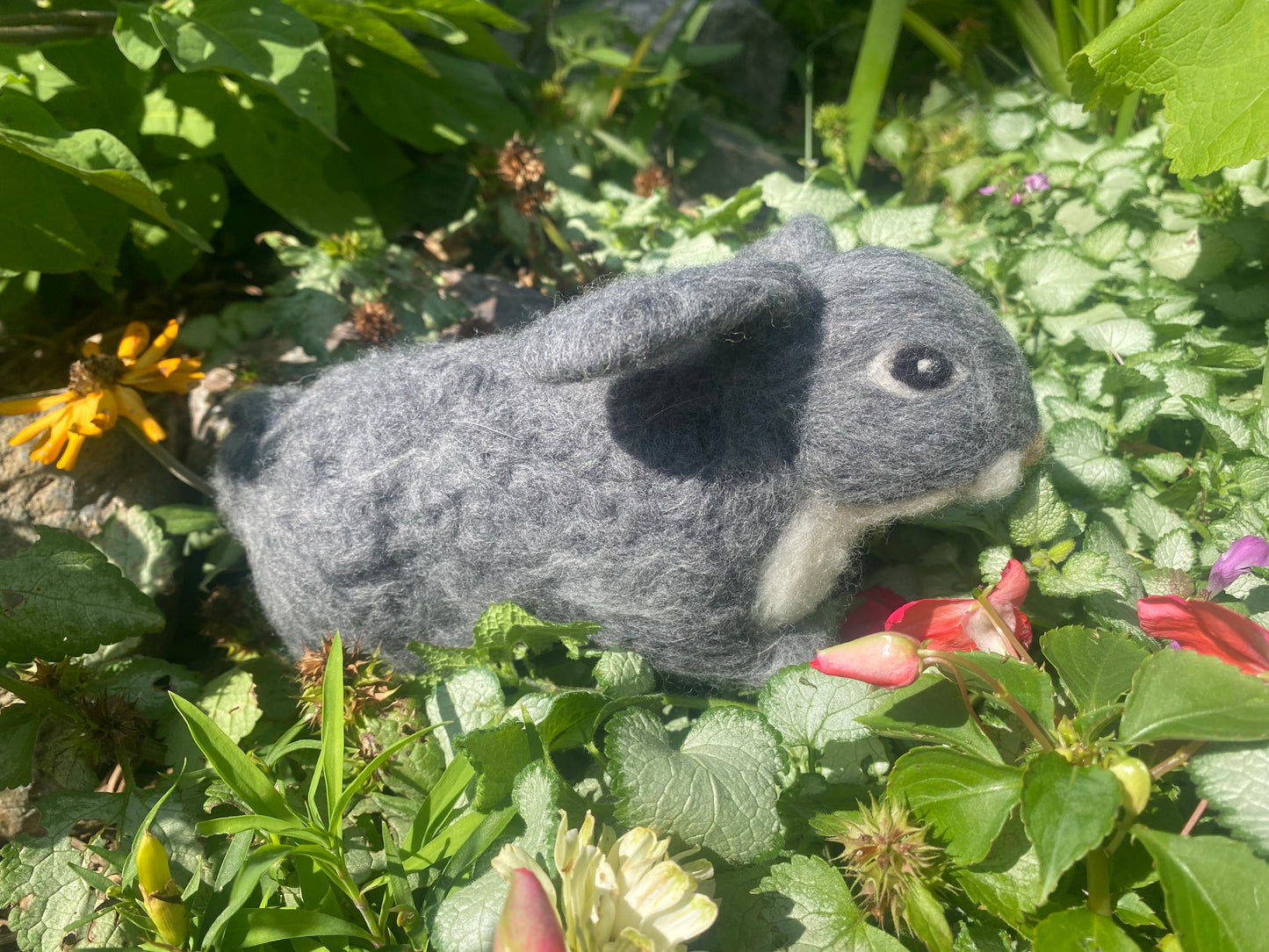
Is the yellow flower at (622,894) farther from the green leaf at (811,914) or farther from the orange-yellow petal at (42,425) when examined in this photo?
the orange-yellow petal at (42,425)

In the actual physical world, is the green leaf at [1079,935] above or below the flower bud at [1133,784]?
below

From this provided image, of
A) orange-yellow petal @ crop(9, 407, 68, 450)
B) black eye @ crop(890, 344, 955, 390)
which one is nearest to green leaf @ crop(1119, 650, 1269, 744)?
black eye @ crop(890, 344, 955, 390)

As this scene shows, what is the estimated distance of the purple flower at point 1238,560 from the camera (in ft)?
2.74

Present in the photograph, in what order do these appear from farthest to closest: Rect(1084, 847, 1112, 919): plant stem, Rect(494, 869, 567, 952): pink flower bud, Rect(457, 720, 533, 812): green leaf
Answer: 1. Rect(457, 720, 533, 812): green leaf
2. Rect(1084, 847, 1112, 919): plant stem
3. Rect(494, 869, 567, 952): pink flower bud

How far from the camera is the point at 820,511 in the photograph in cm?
94

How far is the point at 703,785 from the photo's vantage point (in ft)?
2.56

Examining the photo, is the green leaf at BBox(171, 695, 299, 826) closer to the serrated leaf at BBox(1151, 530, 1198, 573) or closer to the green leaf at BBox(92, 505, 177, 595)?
the green leaf at BBox(92, 505, 177, 595)

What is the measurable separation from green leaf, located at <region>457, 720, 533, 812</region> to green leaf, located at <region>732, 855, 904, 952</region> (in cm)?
24

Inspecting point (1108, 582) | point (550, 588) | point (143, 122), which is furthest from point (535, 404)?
point (143, 122)

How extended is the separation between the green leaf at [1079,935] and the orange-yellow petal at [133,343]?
118 cm

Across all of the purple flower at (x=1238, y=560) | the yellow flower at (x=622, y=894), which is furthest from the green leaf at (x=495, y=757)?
the purple flower at (x=1238, y=560)

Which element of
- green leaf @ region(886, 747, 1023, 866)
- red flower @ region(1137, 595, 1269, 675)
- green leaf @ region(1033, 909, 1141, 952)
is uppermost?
red flower @ region(1137, 595, 1269, 675)

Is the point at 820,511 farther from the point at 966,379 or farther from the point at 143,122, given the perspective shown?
the point at 143,122

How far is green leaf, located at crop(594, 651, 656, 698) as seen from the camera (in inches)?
35.2
